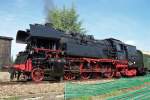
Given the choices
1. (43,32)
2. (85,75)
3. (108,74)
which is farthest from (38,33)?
(108,74)

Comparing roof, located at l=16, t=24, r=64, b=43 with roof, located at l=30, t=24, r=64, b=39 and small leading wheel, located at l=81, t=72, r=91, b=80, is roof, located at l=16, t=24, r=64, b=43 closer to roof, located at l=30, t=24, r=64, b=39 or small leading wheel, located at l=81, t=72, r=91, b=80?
roof, located at l=30, t=24, r=64, b=39

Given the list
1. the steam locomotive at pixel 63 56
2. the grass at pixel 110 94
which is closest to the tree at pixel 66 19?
the steam locomotive at pixel 63 56

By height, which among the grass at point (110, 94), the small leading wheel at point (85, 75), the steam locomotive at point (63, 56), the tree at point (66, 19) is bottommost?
the grass at point (110, 94)

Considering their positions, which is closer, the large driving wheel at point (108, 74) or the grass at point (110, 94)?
the grass at point (110, 94)

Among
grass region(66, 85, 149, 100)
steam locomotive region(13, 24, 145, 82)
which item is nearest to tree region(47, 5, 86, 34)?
steam locomotive region(13, 24, 145, 82)

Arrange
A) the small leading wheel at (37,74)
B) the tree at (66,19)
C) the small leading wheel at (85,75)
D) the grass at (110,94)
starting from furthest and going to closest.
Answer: the tree at (66,19) < the small leading wheel at (85,75) < the small leading wheel at (37,74) < the grass at (110,94)

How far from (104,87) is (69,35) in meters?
14.5

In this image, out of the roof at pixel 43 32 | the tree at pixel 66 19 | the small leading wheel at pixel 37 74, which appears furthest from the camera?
the tree at pixel 66 19

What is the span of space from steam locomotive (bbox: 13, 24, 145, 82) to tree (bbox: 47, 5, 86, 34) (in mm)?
24399

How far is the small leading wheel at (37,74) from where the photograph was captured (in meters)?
18.8

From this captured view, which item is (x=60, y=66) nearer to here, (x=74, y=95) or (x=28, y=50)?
(x=28, y=50)

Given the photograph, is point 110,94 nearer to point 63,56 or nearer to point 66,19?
point 63,56

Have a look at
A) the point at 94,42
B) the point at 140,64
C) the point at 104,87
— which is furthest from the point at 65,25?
the point at 104,87

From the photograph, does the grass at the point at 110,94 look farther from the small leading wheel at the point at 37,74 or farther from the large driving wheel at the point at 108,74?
the large driving wheel at the point at 108,74
